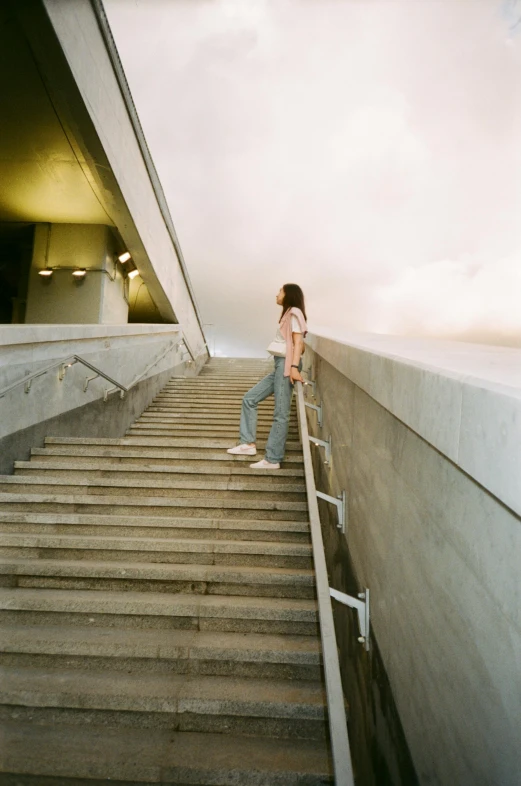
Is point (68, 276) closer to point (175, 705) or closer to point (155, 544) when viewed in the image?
point (155, 544)

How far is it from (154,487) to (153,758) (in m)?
2.19

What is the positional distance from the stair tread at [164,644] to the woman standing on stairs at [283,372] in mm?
1733

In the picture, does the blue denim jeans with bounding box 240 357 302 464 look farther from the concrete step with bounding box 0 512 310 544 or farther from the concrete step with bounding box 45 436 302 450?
the concrete step with bounding box 0 512 310 544

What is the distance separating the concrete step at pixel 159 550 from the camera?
9.77ft

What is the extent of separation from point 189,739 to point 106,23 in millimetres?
8251

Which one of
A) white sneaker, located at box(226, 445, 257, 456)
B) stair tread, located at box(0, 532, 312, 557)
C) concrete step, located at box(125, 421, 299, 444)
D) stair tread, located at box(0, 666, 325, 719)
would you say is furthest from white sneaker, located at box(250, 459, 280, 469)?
stair tread, located at box(0, 666, 325, 719)

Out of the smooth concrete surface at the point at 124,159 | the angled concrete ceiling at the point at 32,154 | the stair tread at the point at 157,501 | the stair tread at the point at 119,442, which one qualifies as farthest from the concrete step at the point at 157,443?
the smooth concrete surface at the point at 124,159

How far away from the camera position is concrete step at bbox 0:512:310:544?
126 inches

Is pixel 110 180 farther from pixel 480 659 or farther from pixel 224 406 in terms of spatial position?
pixel 480 659

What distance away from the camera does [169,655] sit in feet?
7.46

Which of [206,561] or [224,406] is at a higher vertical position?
[224,406]

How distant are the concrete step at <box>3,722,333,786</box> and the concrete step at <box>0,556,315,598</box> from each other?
839 mm

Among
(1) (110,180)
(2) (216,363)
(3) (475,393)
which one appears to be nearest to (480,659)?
(3) (475,393)

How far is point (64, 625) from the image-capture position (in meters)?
2.52
